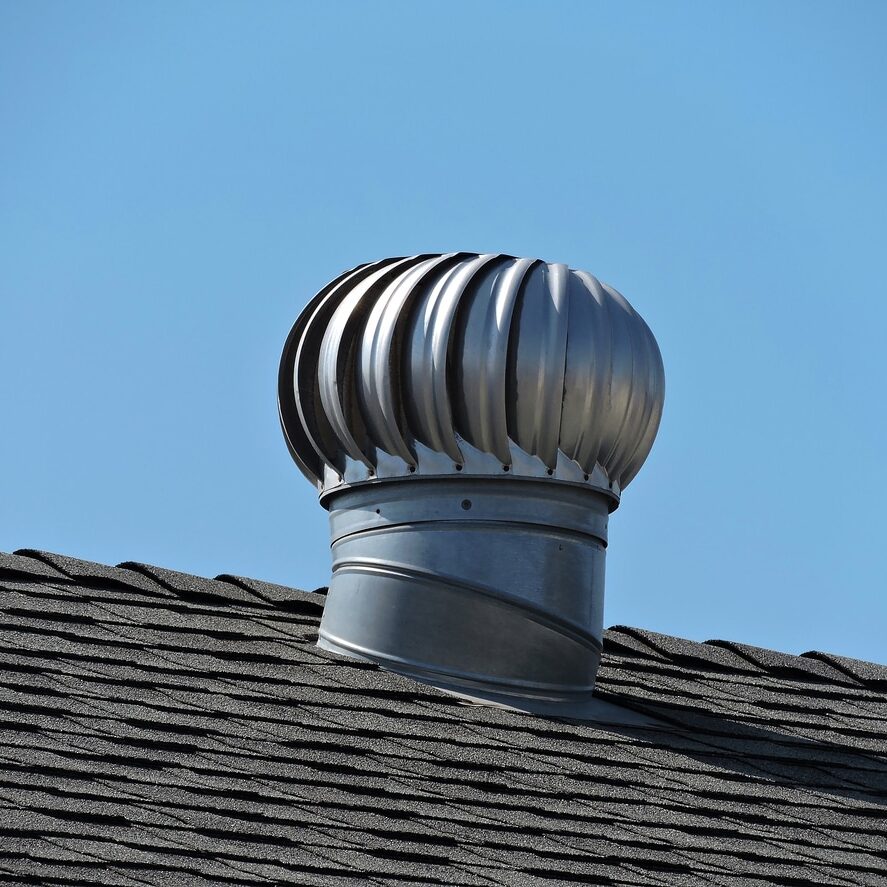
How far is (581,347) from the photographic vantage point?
723 cm

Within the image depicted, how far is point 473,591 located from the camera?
23.5 ft

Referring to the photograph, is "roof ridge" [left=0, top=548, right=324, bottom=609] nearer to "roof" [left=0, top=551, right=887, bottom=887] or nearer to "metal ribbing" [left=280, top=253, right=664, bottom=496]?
"roof" [left=0, top=551, right=887, bottom=887]

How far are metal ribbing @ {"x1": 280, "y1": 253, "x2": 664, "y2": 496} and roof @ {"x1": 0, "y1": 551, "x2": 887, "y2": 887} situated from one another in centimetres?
100

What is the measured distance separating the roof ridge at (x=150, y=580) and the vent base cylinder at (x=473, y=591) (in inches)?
22.3

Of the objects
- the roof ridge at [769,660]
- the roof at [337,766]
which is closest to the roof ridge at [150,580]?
the roof at [337,766]

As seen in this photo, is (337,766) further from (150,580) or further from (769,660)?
(769,660)

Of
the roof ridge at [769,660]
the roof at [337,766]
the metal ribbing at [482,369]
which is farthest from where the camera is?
the roof ridge at [769,660]

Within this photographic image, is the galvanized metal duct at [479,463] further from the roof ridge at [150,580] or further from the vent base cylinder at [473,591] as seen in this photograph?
the roof ridge at [150,580]

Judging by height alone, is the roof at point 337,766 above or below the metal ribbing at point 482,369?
below

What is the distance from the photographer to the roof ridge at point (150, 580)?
289 inches

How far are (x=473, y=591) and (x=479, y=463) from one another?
52cm

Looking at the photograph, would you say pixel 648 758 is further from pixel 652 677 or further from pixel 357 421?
pixel 357 421

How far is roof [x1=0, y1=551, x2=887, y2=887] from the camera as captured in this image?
520cm

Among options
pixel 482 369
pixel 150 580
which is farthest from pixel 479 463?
pixel 150 580
